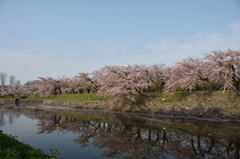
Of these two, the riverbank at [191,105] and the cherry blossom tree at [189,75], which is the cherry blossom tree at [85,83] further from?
the cherry blossom tree at [189,75]

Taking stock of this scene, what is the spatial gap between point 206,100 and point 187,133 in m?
10.1

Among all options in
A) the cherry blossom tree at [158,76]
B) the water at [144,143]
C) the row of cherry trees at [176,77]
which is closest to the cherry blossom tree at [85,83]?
the row of cherry trees at [176,77]

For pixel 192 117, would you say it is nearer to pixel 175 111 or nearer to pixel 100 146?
pixel 175 111

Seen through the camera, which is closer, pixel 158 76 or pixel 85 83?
pixel 158 76

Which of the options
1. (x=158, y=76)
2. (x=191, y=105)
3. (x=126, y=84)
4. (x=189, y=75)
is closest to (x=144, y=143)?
(x=191, y=105)

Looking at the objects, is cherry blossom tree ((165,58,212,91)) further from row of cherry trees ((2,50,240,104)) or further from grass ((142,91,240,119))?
grass ((142,91,240,119))

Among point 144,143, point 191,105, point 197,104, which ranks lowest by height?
point 144,143

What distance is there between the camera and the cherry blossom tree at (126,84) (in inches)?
1115

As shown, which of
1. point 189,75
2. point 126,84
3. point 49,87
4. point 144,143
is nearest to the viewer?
point 144,143

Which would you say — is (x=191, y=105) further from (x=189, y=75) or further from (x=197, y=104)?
(x=189, y=75)

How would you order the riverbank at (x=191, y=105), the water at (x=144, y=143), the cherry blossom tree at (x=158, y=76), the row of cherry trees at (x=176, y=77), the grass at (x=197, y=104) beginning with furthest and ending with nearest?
the cherry blossom tree at (x=158, y=76), the row of cherry trees at (x=176, y=77), the riverbank at (x=191, y=105), the grass at (x=197, y=104), the water at (x=144, y=143)

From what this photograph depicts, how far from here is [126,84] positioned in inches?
1141

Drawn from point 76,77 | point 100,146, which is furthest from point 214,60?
point 76,77

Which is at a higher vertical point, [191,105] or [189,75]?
[189,75]
